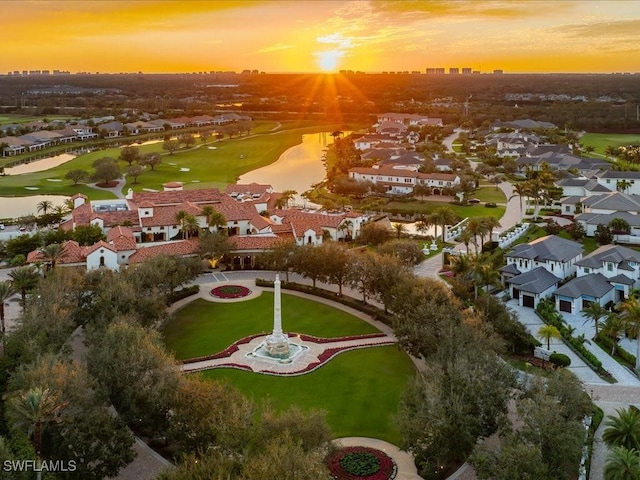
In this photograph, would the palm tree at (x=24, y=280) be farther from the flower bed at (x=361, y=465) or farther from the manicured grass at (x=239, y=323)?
the flower bed at (x=361, y=465)

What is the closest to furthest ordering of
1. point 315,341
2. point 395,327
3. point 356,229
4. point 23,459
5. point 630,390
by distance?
point 23,459 < point 630,390 < point 395,327 < point 315,341 < point 356,229

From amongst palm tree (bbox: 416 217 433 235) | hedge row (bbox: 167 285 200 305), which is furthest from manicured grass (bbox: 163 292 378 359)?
palm tree (bbox: 416 217 433 235)


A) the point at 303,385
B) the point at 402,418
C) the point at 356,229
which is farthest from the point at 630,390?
the point at 356,229

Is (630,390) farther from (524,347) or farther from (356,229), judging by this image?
(356,229)

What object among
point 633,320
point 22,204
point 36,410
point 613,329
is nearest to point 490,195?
point 613,329

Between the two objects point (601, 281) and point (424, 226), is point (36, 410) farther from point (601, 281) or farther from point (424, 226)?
point (424, 226)

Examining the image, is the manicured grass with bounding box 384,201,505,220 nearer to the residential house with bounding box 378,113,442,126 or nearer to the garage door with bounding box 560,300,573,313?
the garage door with bounding box 560,300,573,313
